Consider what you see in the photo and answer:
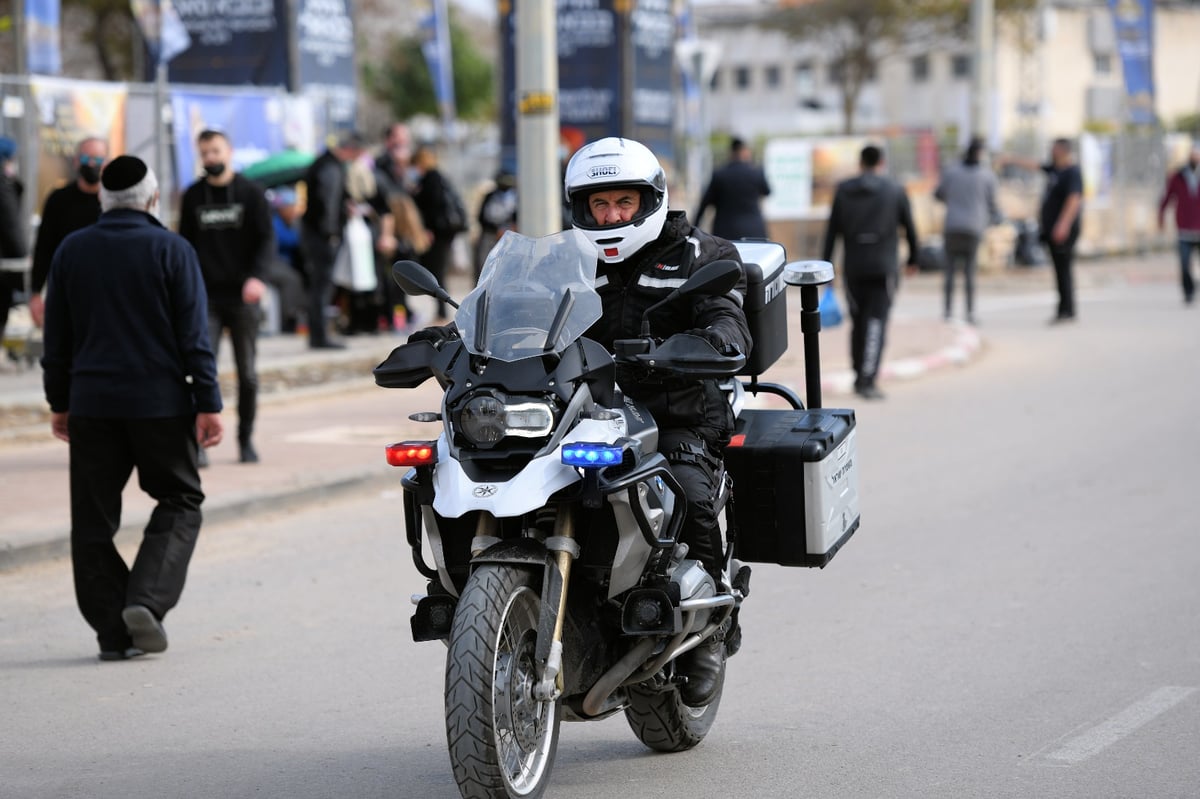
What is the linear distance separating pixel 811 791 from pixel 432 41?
26073 mm

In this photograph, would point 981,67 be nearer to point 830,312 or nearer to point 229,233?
point 830,312

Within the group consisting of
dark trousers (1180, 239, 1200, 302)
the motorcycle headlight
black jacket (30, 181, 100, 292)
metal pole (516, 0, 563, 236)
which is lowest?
dark trousers (1180, 239, 1200, 302)

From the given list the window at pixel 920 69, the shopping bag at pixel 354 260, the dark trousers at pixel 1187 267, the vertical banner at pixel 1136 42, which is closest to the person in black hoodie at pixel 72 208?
the shopping bag at pixel 354 260

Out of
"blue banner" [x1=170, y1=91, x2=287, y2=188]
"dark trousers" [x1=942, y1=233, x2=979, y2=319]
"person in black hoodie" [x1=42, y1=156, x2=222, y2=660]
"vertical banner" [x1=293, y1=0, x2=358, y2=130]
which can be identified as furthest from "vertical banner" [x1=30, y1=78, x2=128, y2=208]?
"dark trousers" [x1=942, y1=233, x2=979, y2=319]

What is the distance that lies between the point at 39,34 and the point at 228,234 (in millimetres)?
8418

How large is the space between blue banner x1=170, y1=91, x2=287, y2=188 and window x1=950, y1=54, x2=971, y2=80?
66173 mm

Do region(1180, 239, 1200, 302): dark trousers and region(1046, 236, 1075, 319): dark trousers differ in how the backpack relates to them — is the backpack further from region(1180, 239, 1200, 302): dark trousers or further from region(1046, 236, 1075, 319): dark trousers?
region(1180, 239, 1200, 302): dark trousers

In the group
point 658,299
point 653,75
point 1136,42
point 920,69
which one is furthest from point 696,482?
point 920,69

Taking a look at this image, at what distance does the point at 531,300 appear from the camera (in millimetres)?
4668

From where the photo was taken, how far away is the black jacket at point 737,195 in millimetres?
17156

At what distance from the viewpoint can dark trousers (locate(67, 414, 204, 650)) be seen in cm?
675

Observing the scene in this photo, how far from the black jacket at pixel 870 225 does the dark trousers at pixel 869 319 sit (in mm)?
103

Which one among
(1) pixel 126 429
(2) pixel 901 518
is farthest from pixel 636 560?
(2) pixel 901 518

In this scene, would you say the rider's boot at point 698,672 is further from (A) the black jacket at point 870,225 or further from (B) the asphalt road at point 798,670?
(A) the black jacket at point 870,225
